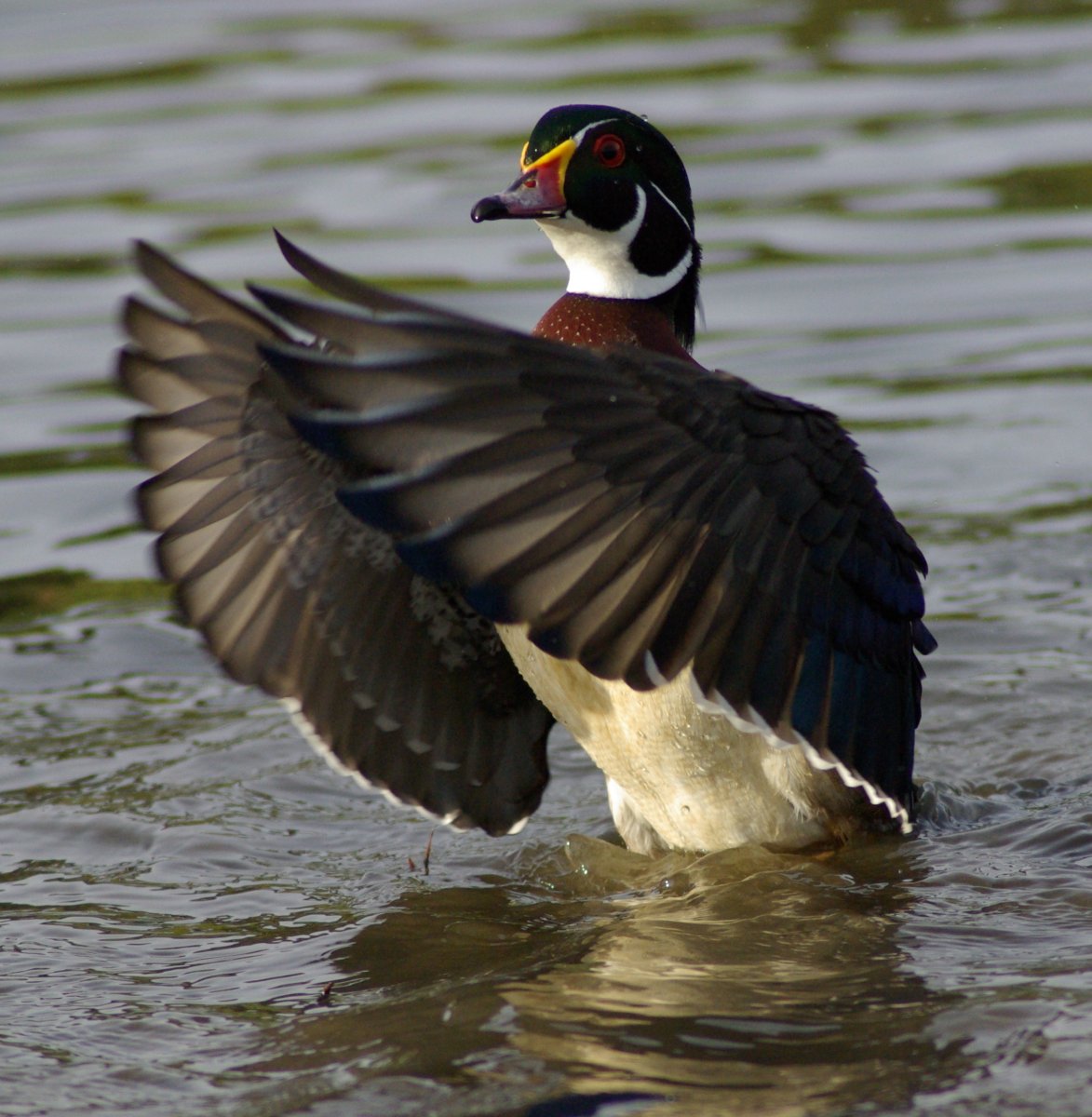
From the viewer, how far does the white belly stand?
5023 millimetres

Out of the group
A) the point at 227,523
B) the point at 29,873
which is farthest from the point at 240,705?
the point at 227,523

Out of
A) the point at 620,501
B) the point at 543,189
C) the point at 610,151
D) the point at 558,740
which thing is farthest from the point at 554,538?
the point at 558,740

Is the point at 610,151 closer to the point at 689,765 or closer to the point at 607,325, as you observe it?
the point at 607,325

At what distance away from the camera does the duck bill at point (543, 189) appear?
208 inches

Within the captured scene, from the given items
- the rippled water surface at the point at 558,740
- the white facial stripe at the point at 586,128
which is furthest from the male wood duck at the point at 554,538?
the rippled water surface at the point at 558,740

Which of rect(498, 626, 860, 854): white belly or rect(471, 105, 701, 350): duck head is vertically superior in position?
rect(471, 105, 701, 350): duck head

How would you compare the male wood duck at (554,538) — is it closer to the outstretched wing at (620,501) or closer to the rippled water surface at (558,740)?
the outstretched wing at (620,501)

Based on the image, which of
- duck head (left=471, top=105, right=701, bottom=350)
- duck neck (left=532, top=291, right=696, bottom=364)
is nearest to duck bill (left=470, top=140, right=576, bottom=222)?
duck head (left=471, top=105, right=701, bottom=350)

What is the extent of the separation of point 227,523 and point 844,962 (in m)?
1.92

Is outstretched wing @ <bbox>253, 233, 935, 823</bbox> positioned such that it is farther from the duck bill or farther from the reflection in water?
the duck bill

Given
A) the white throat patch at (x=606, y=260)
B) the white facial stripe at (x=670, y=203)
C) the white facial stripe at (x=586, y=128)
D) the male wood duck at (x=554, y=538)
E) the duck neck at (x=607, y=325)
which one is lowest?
the male wood duck at (x=554, y=538)

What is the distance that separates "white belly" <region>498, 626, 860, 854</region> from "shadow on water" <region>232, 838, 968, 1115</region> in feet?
0.29

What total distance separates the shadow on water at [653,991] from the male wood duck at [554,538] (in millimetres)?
218

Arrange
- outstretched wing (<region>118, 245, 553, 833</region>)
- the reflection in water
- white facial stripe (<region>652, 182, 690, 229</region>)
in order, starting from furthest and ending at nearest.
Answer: white facial stripe (<region>652, 182, 690, 229</region>) < outstretched wing (<region>118, 245, 553, 833</region>) < the reflection in water
